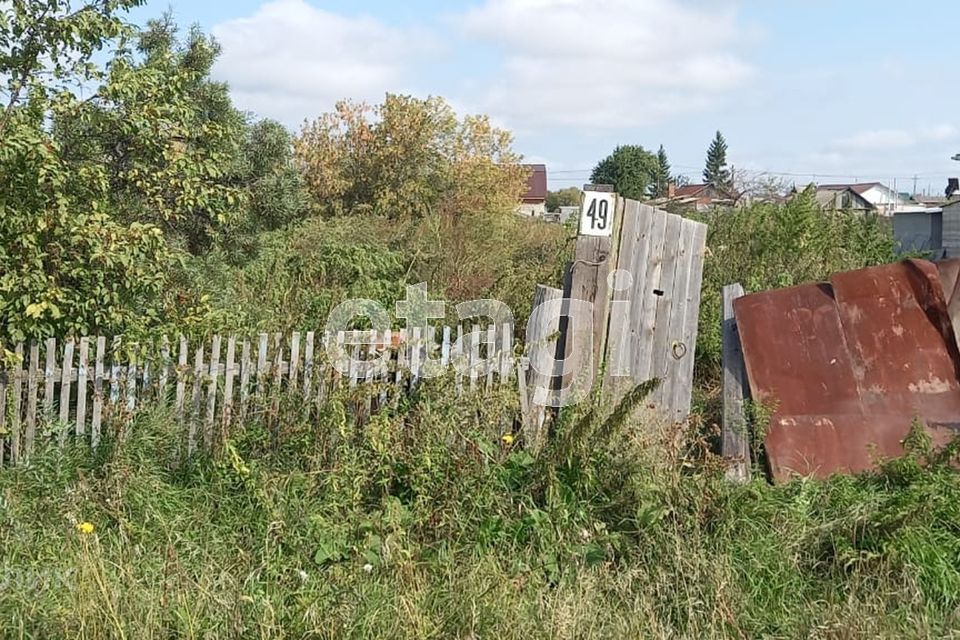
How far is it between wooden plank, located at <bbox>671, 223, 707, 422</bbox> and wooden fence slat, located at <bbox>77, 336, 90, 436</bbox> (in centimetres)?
353

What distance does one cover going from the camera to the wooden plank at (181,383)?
461 cm

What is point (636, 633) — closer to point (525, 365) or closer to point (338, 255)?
point (525, 365)

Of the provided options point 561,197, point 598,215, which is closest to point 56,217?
point 598,215

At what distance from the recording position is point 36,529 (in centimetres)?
378

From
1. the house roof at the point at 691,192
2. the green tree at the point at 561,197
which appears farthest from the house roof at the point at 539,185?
the house roof at the point at 691,192

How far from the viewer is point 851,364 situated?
4789mm

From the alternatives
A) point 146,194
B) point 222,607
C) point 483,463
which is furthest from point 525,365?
point 146,194

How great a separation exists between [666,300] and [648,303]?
0.42 ft

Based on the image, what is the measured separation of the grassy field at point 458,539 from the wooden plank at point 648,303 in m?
0.85

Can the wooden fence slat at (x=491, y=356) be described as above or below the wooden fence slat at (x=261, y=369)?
above

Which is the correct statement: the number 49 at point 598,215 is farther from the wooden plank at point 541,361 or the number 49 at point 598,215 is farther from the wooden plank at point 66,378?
the wooden plank at point 66,378

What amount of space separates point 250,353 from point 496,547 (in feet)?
6.94

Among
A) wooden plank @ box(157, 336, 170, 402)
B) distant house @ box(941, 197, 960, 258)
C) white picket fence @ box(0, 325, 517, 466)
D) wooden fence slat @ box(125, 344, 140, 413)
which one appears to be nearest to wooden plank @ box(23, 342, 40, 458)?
white picket fence @ box(0, 325, 517, 466)

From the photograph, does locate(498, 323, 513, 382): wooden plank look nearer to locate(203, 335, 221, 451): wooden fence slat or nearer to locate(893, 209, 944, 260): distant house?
locate(203, 335, 221, 451): wooden fence slat
